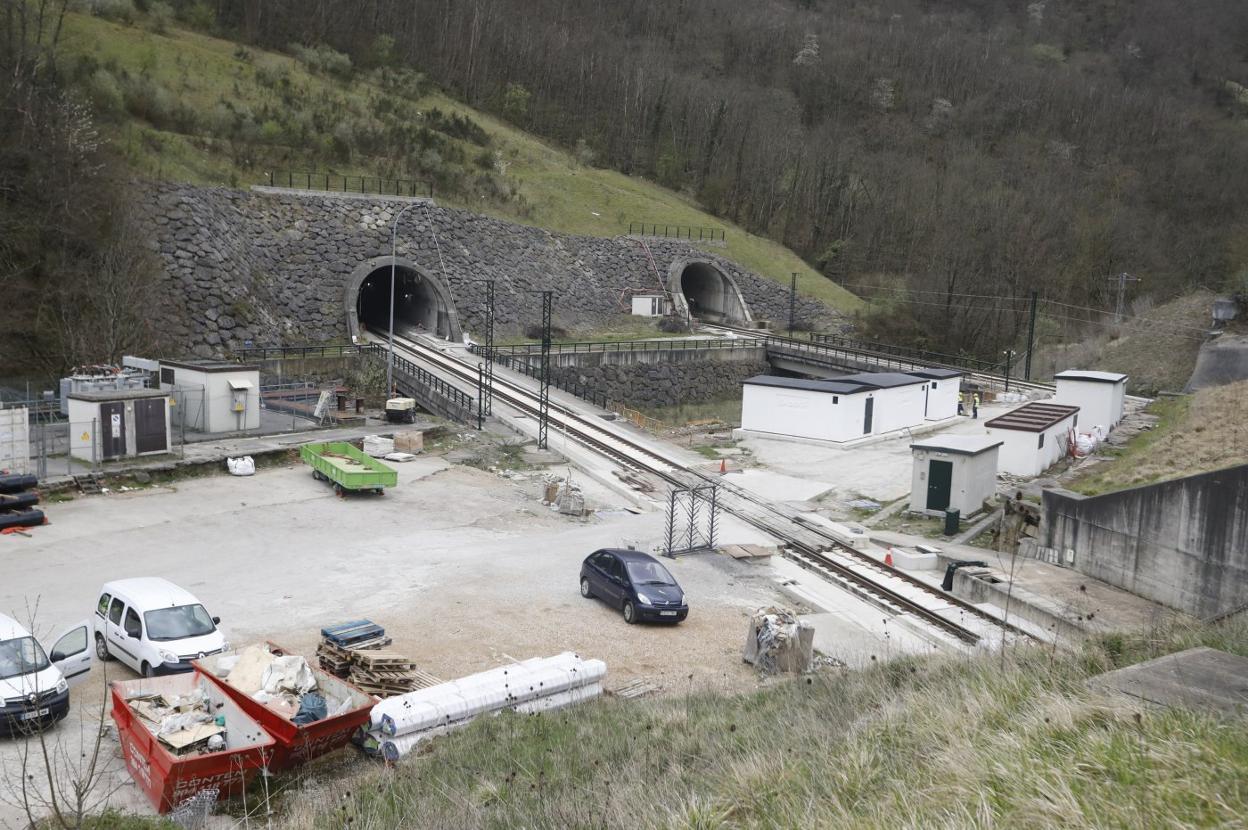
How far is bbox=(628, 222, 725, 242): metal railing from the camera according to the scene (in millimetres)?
68812

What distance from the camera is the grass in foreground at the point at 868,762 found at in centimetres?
569

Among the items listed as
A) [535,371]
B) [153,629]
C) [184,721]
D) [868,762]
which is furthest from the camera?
[535,371]

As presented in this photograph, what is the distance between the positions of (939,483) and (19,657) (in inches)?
875

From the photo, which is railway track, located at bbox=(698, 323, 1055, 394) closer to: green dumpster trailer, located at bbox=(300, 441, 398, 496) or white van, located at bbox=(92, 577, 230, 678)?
green dumpster trailer, located at bbox=(300, 441, 398, 496)

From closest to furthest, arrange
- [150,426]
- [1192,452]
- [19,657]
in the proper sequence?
1. [19,657]
2. [1192,452]
3. [150,426]

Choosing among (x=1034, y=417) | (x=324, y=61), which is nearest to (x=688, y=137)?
(x=324, y=61)

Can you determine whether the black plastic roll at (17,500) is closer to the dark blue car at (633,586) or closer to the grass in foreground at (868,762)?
the dark blue car at (633,586)

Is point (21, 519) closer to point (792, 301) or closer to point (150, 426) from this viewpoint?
point (150, 426)

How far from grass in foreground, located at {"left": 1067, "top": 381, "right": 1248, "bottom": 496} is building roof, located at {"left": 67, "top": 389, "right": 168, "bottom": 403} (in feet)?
83.8

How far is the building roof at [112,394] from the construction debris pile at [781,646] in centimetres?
2029

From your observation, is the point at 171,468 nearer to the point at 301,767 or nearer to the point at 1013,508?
the point at 301,767

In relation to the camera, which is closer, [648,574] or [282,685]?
[282,685]

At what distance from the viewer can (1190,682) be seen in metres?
7.30

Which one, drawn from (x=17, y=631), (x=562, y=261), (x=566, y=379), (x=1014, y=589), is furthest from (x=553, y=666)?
(x=562, y=261)
